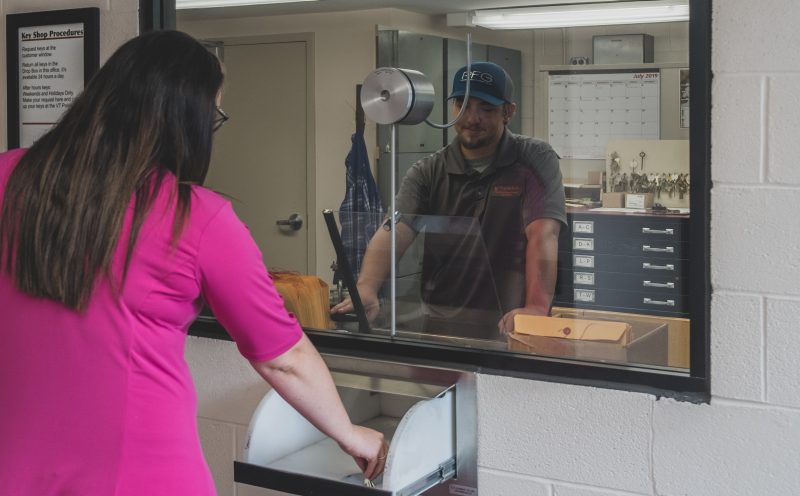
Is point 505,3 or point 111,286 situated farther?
point 505,3

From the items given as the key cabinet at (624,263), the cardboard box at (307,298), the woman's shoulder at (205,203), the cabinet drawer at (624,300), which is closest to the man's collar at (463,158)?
the key cabinet at (624,263)

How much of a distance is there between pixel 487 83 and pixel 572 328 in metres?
0.58

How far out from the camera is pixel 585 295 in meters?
2.06

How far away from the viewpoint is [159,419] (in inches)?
57.0

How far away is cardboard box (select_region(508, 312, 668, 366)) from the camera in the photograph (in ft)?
6.27

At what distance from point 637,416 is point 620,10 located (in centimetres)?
87

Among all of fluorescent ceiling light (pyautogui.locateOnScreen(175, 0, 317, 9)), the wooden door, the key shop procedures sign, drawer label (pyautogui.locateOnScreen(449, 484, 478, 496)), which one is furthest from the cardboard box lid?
the key shop procedures sign

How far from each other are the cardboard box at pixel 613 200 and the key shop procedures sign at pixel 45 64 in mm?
1342

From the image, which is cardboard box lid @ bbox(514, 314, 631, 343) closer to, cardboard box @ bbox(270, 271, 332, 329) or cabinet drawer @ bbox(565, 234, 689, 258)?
cabinet drawer @ bbox(565, 234, 689, 258)

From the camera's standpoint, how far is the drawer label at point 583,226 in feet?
6.77

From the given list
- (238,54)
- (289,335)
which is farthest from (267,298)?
(238,54)

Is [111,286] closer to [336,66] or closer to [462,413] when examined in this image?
[462,413]

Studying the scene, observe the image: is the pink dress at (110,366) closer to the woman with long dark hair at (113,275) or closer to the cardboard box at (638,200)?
the woman with long dark hair at (113,275)

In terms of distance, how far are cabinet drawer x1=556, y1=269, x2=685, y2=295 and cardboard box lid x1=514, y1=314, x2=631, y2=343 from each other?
75 mm
